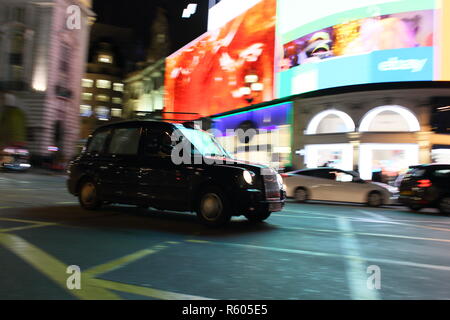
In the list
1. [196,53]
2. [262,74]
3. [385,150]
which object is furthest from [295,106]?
[196,53]

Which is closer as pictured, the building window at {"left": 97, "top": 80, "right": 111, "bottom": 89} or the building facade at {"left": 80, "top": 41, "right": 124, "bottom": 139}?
the building facade at {"left": 80, "top": 41, "right": 124, "bottom": 139}

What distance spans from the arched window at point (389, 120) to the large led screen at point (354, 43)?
1797 mm

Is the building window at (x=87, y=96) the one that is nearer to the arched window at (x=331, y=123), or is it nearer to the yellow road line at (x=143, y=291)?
the arched window at (x=331, y=123)

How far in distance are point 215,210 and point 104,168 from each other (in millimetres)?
2728

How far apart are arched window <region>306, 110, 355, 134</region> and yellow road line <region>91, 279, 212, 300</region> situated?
2258 cm

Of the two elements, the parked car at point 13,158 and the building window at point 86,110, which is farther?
the building window at point 86,110

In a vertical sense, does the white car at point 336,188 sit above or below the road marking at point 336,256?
above

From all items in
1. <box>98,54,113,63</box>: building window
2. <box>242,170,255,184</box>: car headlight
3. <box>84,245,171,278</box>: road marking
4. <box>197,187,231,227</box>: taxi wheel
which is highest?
<box>98,54,113,63</box>: building window

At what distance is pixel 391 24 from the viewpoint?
22.3 m

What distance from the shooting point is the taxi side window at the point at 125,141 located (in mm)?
7523

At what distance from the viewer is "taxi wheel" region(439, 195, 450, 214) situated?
11.3m

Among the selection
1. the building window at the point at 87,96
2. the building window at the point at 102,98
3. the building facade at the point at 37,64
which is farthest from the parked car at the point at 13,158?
the building window at the point at 102,98

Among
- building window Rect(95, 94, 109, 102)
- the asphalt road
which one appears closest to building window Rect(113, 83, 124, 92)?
building window Rect(95, 94, 109, 102)

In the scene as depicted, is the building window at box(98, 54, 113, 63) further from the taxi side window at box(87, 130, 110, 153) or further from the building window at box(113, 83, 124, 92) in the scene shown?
the taxi side window at box(87, 130, 110, 153)
